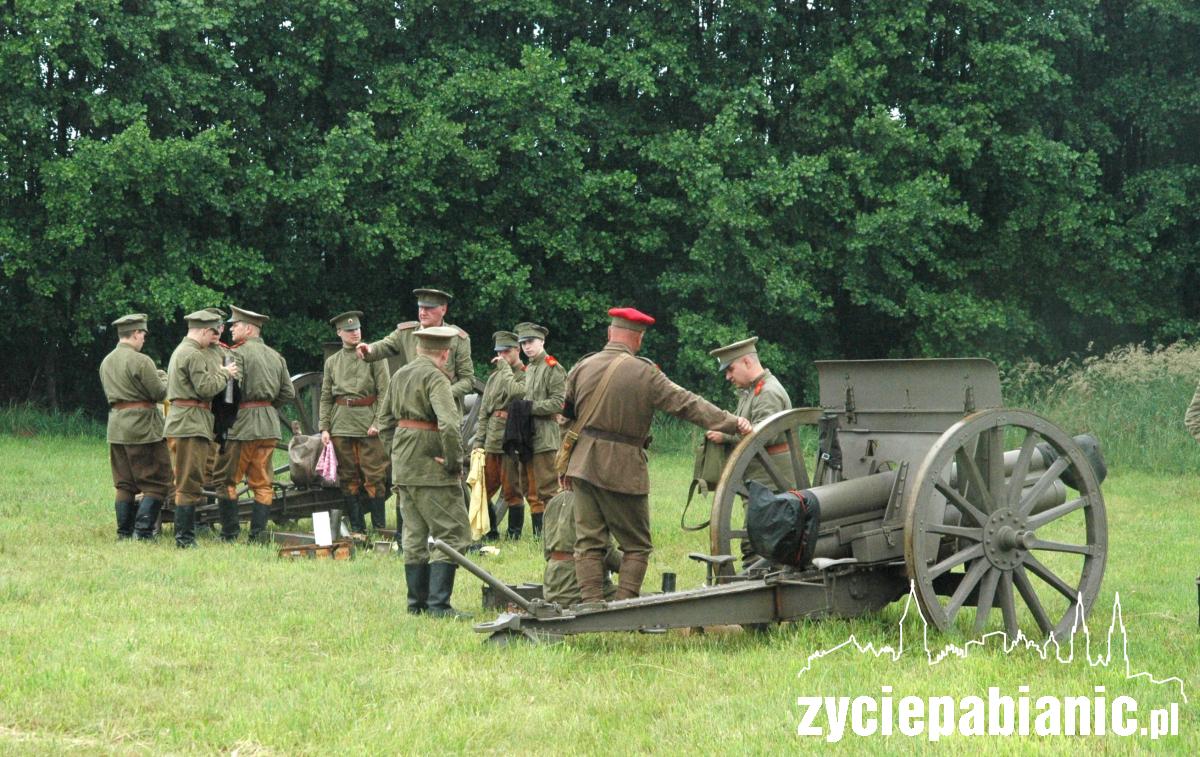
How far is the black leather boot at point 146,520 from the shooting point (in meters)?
11.0

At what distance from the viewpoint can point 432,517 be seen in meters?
8.25

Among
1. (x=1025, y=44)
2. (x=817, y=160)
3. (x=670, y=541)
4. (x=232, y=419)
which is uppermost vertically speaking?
(x=1025, y=44)

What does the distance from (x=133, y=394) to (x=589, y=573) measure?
17.8 ft

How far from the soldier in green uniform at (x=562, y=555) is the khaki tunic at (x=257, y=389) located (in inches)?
159

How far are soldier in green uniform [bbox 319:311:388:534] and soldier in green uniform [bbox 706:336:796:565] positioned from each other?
3.80m

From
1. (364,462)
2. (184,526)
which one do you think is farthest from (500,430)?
(184,526)

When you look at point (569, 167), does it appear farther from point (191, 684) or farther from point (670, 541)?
point (191, 684)

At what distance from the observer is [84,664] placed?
6.53m

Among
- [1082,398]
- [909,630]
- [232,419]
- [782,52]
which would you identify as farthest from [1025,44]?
[909,630]

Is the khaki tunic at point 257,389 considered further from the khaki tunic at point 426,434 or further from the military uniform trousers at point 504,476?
the khaki tunic at point 426,434

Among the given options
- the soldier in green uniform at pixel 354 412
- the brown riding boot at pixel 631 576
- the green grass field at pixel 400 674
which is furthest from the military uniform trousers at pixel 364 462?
the brown riding boot at pixel 631 576

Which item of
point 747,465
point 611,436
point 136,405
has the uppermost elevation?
point 136,405

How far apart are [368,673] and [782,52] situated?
2004 cm

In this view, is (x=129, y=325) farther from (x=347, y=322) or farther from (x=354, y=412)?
(x=354, y=412)
